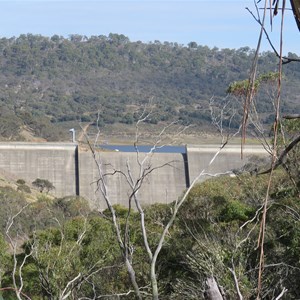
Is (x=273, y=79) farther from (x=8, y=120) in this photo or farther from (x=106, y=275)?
Answer: (x=8, y=120)

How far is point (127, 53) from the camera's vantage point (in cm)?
11606

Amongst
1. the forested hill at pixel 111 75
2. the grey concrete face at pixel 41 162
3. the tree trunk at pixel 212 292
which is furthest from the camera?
the forested hill at pixel 111 75

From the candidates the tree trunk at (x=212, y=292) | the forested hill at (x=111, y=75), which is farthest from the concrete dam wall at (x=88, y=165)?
the tree trunk at (x=212, y=292)

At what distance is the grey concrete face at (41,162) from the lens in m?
47.8

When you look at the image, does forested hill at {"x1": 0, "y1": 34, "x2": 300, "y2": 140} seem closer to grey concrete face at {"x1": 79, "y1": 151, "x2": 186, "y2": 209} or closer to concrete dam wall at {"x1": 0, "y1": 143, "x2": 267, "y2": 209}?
concrete dam wall at {"x1": 0, "y1": 143, "x2": 267, "y2": 209}

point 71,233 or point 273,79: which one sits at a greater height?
point 273,79

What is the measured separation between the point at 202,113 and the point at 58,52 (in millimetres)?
34893

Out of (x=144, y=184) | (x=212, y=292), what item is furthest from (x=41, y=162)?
(x=212, y=292)

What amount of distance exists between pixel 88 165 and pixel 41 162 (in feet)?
11.1

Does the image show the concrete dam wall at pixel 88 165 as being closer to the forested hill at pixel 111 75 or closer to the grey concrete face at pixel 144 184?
the grey concrete face at pixel 144 184

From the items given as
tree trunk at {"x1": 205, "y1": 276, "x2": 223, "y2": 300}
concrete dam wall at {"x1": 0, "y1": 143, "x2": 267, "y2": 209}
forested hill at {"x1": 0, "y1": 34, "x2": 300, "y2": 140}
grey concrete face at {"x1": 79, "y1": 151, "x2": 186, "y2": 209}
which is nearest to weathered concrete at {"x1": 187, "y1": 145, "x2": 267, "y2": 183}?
concrete dam wall at {"x1": 0, "y1": 143, "x2": 267, "y2": 209}

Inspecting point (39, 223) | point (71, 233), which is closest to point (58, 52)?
point (39, 223)

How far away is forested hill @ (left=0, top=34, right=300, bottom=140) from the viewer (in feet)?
308

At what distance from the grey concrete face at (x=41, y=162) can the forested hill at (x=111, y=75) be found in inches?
1491
